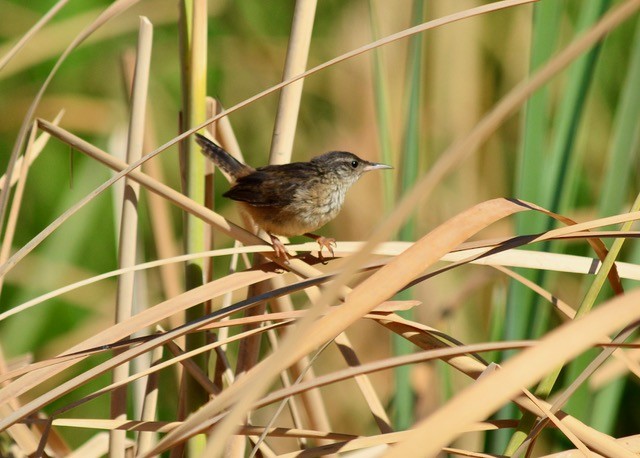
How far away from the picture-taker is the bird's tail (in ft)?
6.49

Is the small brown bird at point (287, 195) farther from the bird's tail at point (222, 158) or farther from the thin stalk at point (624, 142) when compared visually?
the thin stalk at point (624, 142)

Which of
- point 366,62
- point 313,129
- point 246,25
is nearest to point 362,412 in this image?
point 313,129

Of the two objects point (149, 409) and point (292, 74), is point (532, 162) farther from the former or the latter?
point (149, 409)

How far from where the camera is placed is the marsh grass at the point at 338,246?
1159 millimetres

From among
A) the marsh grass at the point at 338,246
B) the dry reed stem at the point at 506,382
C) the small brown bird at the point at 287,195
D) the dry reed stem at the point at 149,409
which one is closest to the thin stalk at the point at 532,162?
the marsh grass at the point at 338,246

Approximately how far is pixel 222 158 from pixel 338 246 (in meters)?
0.67

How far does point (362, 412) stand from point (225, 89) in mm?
1675

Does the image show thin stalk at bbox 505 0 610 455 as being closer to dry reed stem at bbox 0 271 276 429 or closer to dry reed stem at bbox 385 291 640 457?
dry reed stem at bbox 0 271 276 429

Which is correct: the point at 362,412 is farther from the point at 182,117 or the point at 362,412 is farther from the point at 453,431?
the point at 453,431

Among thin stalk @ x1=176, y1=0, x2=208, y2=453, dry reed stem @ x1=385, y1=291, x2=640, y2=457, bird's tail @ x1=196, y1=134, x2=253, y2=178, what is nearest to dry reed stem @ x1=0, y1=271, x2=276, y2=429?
thin stalk @ x1=176, y1=0, x2=208, y2=453

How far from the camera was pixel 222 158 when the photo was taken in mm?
2320

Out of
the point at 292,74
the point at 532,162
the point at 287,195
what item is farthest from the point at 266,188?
the point at 532,162

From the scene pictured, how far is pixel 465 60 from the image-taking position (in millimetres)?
3338

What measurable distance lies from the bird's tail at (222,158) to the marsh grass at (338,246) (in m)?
0.06
